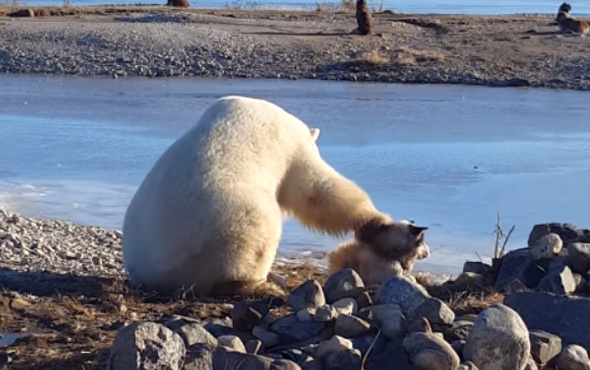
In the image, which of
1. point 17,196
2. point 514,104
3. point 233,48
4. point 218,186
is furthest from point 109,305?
point 233,48

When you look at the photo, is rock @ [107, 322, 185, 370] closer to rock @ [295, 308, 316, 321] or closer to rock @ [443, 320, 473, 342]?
rock @ [295, 308, 316, 321]

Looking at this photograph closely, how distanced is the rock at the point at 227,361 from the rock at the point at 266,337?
0.55 metres

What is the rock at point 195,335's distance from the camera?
4.91 m

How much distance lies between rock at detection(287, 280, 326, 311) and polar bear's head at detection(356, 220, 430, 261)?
1.42 meters

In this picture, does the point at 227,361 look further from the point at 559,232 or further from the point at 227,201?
the point at 559,232

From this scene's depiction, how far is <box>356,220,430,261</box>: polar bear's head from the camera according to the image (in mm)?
7312

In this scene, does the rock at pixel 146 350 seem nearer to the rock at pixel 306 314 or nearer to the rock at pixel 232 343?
the rock at pixel 232 343

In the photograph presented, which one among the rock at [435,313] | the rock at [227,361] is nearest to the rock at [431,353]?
the rock at [435,313]

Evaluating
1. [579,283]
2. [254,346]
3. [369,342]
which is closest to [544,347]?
[369,342]

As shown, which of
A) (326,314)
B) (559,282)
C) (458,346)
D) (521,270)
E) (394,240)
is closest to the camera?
(458,346)

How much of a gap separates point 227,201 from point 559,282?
1966 millimetres

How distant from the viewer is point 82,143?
15.6m

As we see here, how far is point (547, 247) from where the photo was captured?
23.3 ft

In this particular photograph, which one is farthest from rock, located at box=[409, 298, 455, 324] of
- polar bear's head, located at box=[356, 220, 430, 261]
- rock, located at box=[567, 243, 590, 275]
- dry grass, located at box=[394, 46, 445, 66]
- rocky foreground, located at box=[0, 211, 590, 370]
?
dry grass, located at box=[394, 46, 445, 66]
